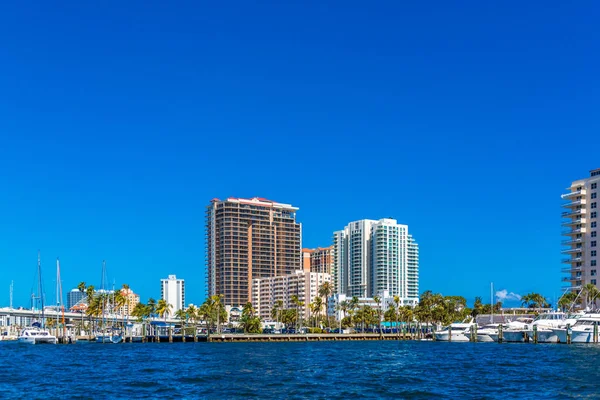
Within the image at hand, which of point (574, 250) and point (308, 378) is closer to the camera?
point (308, 378)

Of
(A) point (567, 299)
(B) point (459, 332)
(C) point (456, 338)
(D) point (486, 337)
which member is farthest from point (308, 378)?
(A) point (567, 299)

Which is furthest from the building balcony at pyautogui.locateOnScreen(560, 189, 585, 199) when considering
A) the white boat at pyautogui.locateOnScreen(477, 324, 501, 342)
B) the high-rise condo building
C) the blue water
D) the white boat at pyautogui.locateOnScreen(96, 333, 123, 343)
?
the white boat at pyautogui.locateOnScreen(96, 333, 123, 343)

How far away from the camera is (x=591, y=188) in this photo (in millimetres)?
172125

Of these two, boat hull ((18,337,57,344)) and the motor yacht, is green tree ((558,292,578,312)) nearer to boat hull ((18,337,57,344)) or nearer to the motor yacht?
the motor yacht

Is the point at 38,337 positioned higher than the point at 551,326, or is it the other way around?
the point at 551,326

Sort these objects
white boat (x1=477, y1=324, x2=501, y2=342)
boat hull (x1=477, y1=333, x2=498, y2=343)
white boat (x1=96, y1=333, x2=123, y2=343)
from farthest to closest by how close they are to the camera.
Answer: white boat (x1=96, y1=333, x2=123, y2=343) → boat hull (x1=477, y1=333, x2=498, y2=343) → white boat (x1=477, y1=324, x2=501, y2=342)

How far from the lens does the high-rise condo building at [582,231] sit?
17000 centimetres

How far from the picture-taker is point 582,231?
172 meters

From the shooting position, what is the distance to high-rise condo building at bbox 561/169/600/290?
6693 inches

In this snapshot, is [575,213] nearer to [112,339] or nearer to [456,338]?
[456,338]

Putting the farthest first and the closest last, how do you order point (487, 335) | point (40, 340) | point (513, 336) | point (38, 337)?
point (38, 337)
point (40, 340)
point (487, 335)
point (513, 336)

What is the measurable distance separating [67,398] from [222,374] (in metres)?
22.4

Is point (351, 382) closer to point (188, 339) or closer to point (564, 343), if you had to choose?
point (564, 343)

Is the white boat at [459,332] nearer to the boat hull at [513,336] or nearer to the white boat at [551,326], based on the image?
the boat hull at [513,336]
